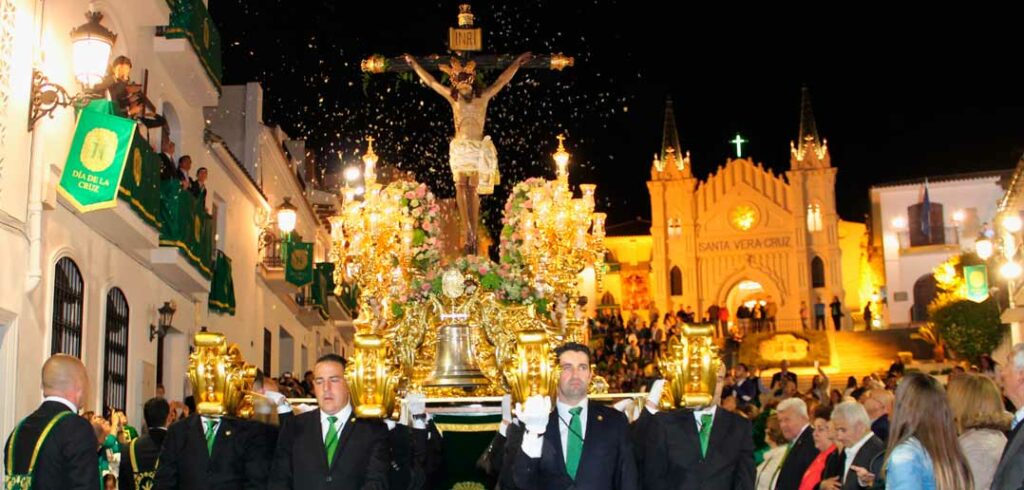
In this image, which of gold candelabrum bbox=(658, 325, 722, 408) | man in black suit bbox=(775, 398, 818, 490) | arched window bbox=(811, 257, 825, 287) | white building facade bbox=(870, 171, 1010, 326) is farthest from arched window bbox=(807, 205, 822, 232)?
gold candelabrum bbox=(658, 325, 722, 408)

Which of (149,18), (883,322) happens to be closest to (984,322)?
(883,322)

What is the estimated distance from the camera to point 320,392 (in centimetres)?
736

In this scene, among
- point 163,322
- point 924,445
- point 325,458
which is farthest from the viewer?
point 163,322

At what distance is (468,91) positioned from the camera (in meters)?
13.8

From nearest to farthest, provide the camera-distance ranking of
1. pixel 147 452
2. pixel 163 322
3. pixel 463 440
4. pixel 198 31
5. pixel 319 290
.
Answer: pixel 147 452, pixel 463 440, pixel 163 322, pixel 198 31, pixel 319 290

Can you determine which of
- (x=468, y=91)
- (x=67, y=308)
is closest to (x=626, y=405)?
(x=468, y=91)

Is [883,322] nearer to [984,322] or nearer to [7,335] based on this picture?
[984,322]

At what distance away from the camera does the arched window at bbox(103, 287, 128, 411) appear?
52.6ft

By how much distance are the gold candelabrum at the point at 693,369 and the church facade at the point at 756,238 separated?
54561 millimetres

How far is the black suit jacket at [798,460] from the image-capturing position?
29.9 ft

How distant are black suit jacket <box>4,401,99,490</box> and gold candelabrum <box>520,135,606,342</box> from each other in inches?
240

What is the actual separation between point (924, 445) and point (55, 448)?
4.88 metres

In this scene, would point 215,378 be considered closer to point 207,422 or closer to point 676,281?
point 207,422

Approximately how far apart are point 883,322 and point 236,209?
43.2 metres
